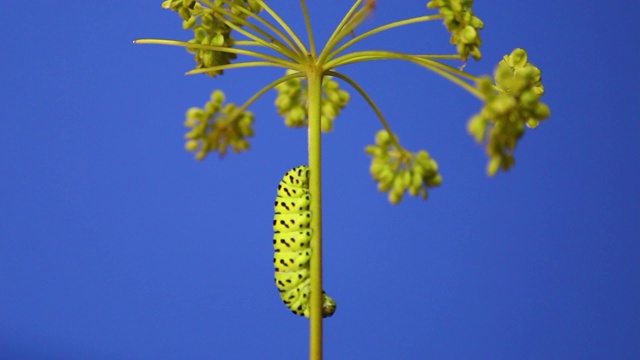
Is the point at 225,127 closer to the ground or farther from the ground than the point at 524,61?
closer to the ground

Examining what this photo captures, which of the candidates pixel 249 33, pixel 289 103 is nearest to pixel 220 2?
pixel 249 33

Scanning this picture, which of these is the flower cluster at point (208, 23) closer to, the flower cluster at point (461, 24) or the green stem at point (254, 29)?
the green stem at point (254, 29)

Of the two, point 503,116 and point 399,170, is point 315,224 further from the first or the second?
point 503,116

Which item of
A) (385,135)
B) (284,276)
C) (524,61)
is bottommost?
(284,276)

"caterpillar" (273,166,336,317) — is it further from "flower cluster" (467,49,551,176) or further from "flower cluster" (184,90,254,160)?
"flower cluster" (467,49,551,176)

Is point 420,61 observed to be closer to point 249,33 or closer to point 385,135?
point 385,135

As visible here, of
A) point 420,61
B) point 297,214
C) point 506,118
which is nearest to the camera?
point 506,118
